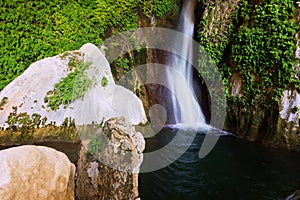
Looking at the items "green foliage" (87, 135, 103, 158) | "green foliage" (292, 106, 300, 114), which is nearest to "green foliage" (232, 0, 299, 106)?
"green foliage" (292, 106, 300, 114)

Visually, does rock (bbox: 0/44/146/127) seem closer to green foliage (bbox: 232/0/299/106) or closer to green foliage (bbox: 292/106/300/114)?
green foliage (bbox: 232/0/299/106)

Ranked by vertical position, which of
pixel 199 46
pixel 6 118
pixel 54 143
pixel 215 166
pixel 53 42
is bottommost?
pixel 215 166

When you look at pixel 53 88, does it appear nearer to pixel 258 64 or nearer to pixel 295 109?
pixel 258 64

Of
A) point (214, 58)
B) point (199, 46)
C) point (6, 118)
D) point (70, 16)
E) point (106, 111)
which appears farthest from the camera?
point (199, 46)

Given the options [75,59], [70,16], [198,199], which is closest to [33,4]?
[70,16]

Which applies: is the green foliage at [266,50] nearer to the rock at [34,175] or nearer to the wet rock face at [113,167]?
the wet rock face at [113,167]

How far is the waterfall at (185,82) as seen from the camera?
8.18m

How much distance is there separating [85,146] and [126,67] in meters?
4.10

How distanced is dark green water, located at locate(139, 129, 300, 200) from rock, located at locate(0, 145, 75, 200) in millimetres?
1666

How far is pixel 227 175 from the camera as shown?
5.02 m

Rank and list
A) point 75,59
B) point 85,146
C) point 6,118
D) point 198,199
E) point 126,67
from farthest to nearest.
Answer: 1. point 126,67
2. point 75,59
3. point 6,118
4. point 198,199
5. point 85,146

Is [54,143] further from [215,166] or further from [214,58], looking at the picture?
→ [214,58]

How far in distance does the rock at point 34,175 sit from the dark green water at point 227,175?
1.67 meters

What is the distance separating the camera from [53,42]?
5.98 meters
